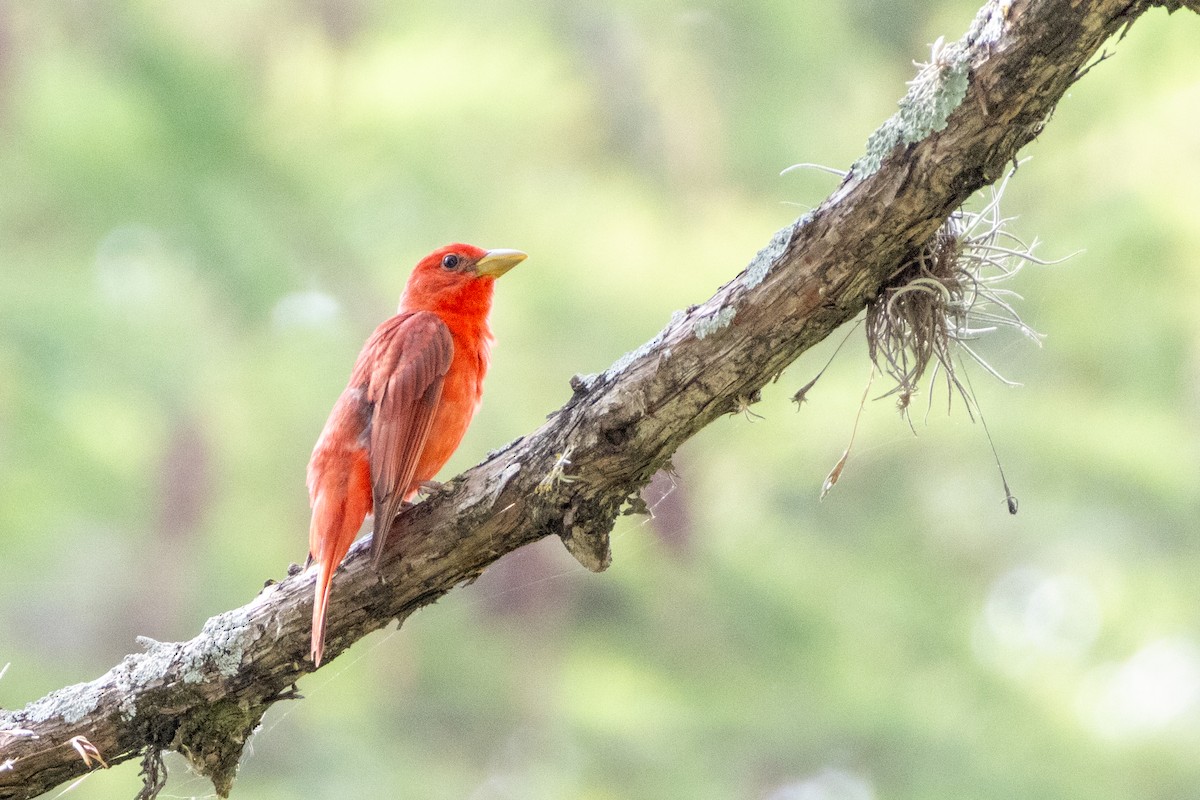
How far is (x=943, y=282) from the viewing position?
112 inches

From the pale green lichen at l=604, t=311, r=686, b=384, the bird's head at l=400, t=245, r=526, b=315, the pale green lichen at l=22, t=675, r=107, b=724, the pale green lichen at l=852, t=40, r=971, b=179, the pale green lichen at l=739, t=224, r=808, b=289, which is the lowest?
the pale green lichen at l=22, t=675, r=107, b=724

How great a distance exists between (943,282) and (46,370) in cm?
620

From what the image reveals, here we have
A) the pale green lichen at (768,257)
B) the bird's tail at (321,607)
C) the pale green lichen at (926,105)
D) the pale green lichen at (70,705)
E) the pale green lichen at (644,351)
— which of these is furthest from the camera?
the pale green lichen at (70,705)

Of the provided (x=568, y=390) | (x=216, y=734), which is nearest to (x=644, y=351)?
(x=216, y=734)

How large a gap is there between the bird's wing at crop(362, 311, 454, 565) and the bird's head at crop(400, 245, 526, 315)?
361 mm

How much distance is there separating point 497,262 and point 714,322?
1856mm

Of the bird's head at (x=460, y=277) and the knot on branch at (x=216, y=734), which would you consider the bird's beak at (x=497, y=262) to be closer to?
the bird's head at (x=460, y=277)

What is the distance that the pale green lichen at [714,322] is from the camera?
9.07 ft

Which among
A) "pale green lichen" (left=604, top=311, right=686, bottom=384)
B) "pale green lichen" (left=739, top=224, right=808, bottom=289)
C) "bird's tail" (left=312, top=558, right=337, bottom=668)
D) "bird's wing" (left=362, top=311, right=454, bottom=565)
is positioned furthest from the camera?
"bird's wing" (left=362, top=311, right=454, bottom=565)

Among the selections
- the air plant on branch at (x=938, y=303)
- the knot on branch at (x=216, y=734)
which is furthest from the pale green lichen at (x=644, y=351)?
the knot on branch at (x=216, y=734)

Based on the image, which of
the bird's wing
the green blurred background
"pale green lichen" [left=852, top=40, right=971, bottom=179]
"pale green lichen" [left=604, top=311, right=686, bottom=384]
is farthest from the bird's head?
the green blurred background

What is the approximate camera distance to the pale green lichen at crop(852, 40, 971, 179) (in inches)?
99.7

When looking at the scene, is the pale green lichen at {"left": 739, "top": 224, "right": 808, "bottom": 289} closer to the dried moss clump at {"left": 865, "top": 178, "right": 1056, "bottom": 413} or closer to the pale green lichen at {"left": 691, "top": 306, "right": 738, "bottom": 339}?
the pale green lichen at {"left": 691, "top": 306, "right": 738, "bottom": 339}

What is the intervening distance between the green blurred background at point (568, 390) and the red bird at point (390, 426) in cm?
322
